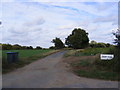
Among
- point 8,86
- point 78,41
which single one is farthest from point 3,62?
point 78,41

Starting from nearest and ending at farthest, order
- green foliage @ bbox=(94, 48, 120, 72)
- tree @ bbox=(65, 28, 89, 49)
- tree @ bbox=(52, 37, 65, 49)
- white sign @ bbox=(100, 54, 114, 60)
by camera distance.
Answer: green foliage @ bbox=(94, 48, 120, 72), white sign @ bbox=(100, 54, 114, 60), tree @ bbox=(65, 28, 89, 49), tree @ bbox=(52, 37, 65, 49)

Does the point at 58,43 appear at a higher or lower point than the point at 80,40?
lower

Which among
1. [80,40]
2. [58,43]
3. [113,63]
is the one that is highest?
[80,40]

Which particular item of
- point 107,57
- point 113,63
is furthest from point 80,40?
point 113,63

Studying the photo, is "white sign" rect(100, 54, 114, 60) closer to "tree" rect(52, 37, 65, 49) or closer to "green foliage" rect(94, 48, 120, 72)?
"green foliage" rect(94, 48, 120, 72)

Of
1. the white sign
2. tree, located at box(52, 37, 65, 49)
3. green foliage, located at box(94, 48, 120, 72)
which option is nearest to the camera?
green foliage, located at box(94, 48, 120, 72)

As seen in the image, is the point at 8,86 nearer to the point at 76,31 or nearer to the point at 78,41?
the point at 78,41

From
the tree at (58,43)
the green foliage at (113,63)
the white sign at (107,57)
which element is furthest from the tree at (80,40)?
the white sign at (107,57)

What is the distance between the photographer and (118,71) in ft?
38.2

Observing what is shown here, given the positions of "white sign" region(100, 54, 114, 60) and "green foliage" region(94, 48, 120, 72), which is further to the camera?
"white sign" region(100, 54, 114, 60)

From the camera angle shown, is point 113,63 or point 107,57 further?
point 107,57

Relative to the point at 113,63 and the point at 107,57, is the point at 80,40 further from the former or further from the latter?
the point at 113,63

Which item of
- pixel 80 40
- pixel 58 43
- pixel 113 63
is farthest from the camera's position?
pixel 58 43

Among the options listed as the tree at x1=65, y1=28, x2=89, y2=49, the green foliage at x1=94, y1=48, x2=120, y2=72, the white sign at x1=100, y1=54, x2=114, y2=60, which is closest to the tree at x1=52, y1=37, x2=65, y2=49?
the tree at x1=65, y1=28, x2=89, y2=49
